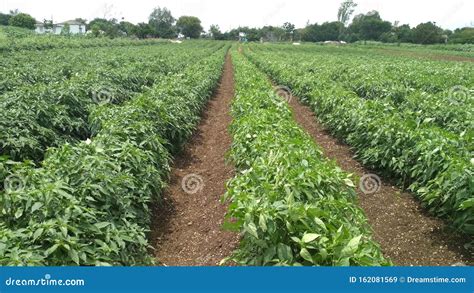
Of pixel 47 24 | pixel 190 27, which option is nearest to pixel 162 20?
pixel 190 27

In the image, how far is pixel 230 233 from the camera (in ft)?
15.3

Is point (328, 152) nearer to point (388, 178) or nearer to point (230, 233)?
point (388, 178)

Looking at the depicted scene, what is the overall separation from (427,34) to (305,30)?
4112cm

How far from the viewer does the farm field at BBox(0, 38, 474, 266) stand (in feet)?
10.5

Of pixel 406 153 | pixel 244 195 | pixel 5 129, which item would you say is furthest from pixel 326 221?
pixel 5 129

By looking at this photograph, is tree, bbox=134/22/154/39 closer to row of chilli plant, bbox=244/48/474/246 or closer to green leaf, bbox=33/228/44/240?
row of chilli plant, bbox=244/48/474/246

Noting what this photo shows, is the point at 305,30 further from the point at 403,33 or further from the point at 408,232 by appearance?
the point at 408,232

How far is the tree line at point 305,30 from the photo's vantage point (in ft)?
267

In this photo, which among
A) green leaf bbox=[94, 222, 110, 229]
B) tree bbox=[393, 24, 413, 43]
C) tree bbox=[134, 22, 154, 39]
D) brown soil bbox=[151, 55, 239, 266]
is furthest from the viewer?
tree bbox=[134, 22, 154, 39]

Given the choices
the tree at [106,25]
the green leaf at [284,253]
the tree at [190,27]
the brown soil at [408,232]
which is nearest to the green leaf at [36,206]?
the green leaf at [284,253]

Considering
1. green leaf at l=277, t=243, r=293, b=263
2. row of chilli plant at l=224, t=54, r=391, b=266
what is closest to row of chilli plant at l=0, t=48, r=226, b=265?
row of chilli plant at l=224, t=54, r=391, b=266

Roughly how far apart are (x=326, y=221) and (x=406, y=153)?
11.4ft

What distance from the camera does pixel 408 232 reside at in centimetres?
513

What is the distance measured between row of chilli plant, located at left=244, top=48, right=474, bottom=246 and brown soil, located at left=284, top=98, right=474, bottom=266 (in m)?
0.17
